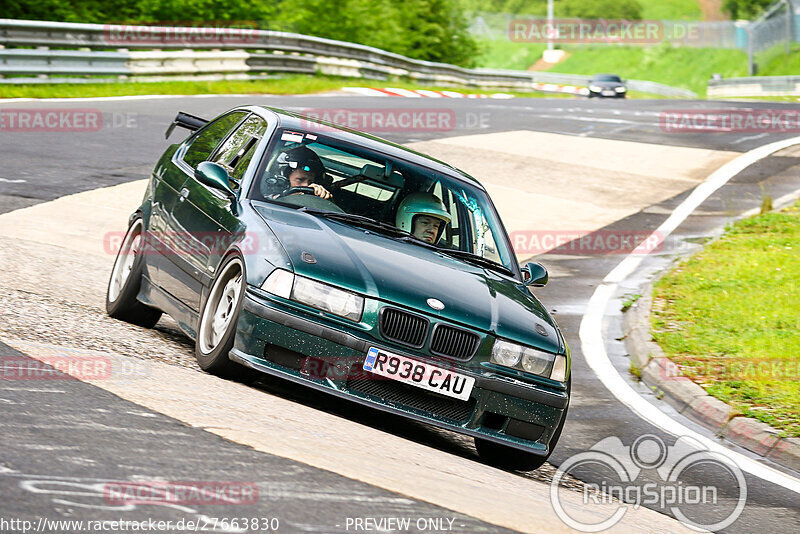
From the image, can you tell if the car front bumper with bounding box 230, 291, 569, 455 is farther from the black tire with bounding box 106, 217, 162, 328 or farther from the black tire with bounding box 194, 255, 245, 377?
the black tire with bounding box 106, 217, 162, 328

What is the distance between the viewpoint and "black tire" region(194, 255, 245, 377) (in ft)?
20.4

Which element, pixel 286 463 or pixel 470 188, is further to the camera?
pixel 470 188

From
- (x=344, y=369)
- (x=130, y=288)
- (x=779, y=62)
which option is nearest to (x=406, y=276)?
(x=344, y=369)

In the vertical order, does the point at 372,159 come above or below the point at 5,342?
above

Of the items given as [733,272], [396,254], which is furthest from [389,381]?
[733,272]

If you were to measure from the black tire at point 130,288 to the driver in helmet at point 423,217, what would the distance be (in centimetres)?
191

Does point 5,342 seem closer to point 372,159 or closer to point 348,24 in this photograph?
point 372,159

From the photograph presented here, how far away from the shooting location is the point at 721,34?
262 feet

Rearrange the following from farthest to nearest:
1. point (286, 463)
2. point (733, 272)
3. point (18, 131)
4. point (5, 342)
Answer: point (18, 131) → point (733, 272) → point (5, 342) → point (286, 463)

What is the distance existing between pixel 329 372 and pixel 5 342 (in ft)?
6.07

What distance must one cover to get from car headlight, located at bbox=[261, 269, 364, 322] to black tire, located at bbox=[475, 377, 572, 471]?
112 centimetres

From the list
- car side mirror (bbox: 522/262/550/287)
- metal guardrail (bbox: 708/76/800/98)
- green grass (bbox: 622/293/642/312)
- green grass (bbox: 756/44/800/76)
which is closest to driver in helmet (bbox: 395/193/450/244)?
car side mirror (bbox: 522/262/550/287)

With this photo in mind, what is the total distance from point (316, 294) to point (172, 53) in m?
22.0

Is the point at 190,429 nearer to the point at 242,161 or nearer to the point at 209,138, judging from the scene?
the point at 242,161
